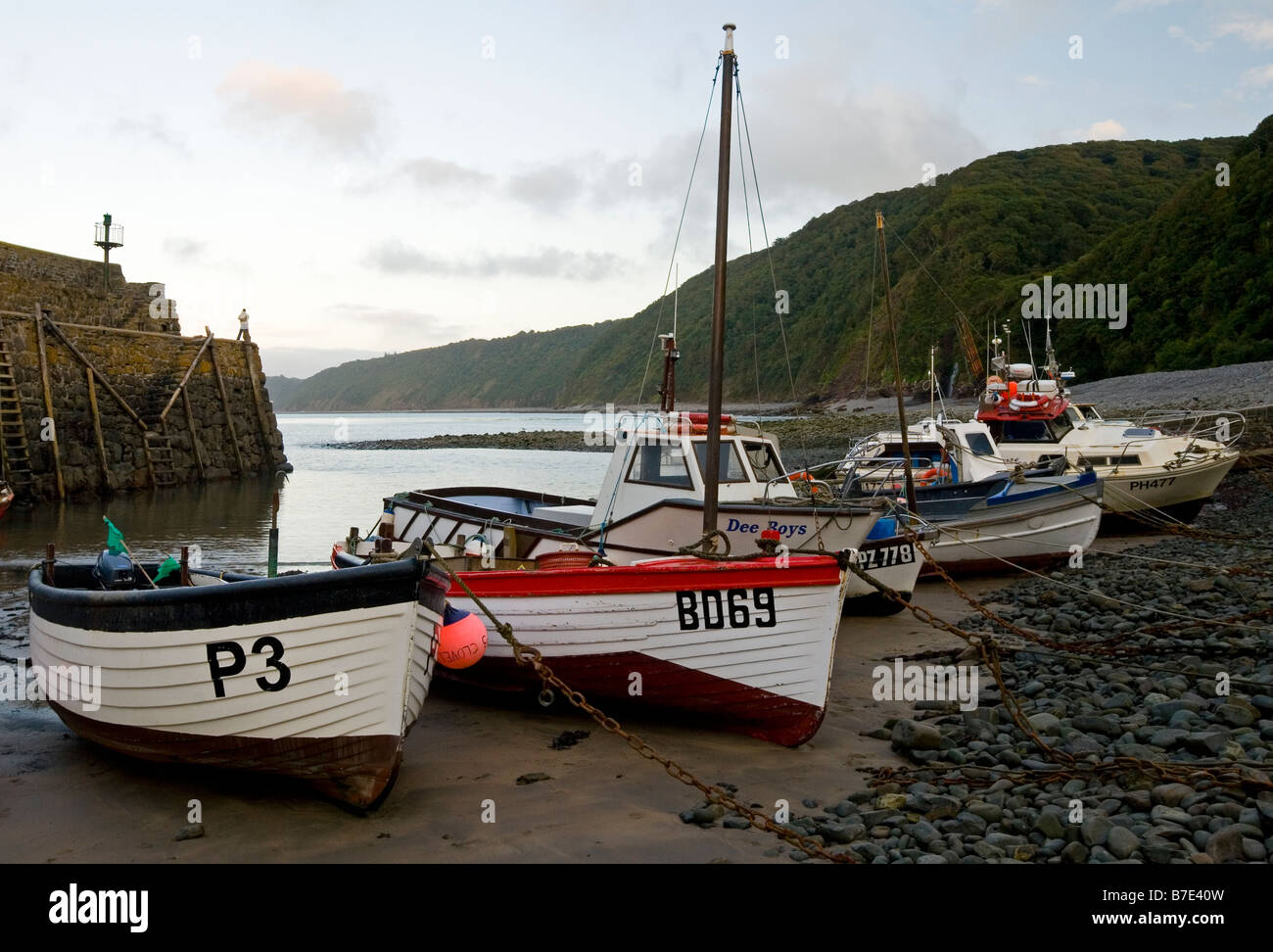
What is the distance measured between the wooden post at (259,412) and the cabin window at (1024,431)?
27761mm

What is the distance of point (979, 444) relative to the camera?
64.4 ft

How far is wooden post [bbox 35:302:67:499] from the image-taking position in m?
27.2

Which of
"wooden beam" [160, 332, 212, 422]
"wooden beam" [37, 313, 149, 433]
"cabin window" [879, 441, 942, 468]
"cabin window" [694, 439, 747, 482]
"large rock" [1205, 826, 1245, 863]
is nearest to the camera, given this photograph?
"large rock" [1205, 826, 1245, 863]

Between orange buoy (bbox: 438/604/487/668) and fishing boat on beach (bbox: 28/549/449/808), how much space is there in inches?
13.3

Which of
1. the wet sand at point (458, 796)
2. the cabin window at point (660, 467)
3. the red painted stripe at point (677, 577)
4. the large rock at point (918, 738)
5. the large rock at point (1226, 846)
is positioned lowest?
the wet sand at point (458, 796)

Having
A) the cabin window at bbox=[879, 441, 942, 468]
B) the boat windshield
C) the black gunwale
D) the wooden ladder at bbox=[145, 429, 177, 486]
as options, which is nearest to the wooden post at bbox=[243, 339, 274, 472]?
the wooden ladder at bbox=[145, 429, 177, 486]

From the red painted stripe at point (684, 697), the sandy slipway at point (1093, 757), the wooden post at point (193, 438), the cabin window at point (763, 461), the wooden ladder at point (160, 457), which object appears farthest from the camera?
the wooden post at point (193, 438)

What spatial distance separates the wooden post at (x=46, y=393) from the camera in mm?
27188

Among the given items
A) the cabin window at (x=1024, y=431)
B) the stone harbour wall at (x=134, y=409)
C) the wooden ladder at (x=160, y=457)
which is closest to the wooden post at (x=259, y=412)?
the stone harbour wall at (x=134, y=409)

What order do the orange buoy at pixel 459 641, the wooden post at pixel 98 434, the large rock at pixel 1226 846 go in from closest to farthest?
the large rock at pixel 1226 846
the orange buoy at pixel 459 641
the wooden post at pixel 98 434

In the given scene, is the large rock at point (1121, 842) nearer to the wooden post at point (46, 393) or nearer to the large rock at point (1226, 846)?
the large rock at point (1226, 846)

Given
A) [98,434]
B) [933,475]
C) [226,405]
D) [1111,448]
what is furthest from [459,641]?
[226,405]

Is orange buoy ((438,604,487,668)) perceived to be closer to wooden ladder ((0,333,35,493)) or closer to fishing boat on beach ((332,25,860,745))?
fishing boat on beach ((332,25,860,745))

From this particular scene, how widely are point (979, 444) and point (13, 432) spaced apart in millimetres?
24642
